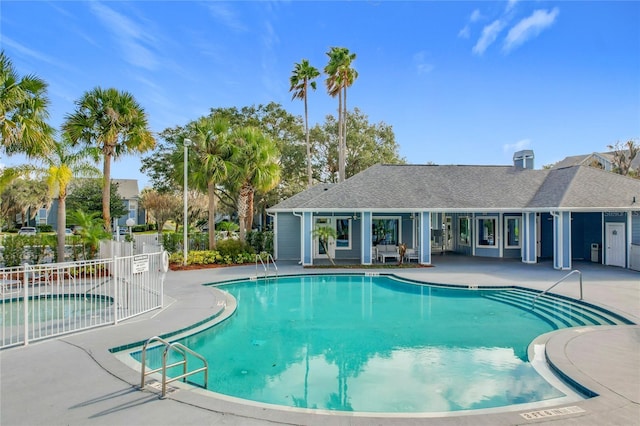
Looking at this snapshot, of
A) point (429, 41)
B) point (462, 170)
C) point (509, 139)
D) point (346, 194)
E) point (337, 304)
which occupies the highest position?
point (429, 41)

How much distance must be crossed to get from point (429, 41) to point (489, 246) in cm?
1168

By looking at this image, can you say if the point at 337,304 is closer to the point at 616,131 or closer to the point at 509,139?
the point at 509,139

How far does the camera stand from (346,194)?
1931cm

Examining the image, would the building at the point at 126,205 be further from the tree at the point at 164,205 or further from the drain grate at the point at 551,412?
the drain grate at the point at 551,412

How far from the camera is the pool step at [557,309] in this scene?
9.23 metres

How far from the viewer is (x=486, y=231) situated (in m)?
21.6

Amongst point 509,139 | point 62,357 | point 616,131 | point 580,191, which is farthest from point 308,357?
point 616,131

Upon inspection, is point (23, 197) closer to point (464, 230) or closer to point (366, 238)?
point (366, 238)

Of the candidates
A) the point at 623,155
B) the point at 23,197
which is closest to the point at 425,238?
the point at 623,155

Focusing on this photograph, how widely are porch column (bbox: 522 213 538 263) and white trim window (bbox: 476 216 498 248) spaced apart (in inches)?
88.5

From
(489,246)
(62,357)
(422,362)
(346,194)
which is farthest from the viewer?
(489,246)

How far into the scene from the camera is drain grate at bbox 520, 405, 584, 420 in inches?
177

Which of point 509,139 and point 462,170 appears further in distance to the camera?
point 509,139

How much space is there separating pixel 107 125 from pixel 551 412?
18.5 meters
